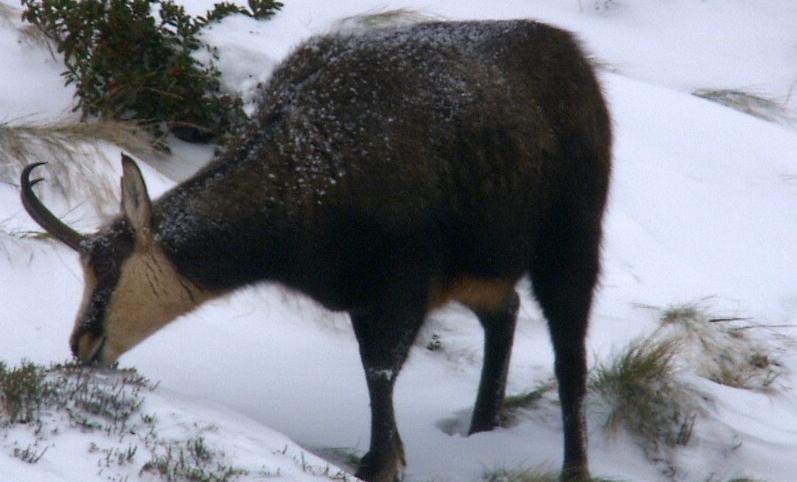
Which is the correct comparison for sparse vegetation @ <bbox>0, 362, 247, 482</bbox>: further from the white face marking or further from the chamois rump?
the chamois rump

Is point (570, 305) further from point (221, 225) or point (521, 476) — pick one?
point (221, 225)

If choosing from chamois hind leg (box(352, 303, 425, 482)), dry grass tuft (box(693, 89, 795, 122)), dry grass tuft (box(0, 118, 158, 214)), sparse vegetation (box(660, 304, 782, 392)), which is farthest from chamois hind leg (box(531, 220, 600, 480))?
dry grass tuft (box(693, 89, 795, 122))

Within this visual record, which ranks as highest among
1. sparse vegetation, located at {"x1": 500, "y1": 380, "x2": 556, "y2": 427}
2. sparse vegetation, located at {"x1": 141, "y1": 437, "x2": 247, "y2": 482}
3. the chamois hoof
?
sparse vegetation, located at {"x1": 141, "y1": 437, "x2": 247, "y2": 482}

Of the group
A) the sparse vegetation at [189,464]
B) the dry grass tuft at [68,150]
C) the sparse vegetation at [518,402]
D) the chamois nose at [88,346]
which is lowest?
the sparse vegetation at [518,402]

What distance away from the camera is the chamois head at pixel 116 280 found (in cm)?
464

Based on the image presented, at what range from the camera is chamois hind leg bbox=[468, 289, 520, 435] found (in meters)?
5.84

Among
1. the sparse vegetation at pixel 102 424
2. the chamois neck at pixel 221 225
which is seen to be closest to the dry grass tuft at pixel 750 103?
the chamois neck at pixel 221 225

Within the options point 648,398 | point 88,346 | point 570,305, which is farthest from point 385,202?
point 648,398

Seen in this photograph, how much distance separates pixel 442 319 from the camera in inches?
273

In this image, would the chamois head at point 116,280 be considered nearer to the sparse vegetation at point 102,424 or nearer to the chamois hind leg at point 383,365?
the sparse vegetation at point 102,424

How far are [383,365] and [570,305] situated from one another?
99cm

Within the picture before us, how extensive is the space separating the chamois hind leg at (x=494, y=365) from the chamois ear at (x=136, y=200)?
6.14 feet

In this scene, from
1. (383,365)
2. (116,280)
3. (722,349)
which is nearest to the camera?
(116,280)

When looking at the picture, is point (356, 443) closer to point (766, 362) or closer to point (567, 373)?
point (567, 373)
